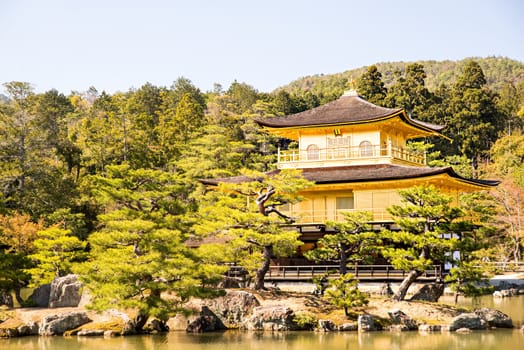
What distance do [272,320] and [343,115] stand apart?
1189 centimetres

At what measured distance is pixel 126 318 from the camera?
826 inches

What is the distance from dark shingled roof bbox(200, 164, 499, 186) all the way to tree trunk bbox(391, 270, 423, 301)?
172 inches

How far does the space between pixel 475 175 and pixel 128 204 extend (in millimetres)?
35060

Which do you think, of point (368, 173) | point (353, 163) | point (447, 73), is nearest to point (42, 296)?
point (368, 173)

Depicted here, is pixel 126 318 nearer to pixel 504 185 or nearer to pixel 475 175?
pixel 504 185

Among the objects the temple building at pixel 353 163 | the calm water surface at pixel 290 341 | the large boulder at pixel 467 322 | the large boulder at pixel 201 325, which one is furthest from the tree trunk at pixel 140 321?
the large boulder at pixel 467 322

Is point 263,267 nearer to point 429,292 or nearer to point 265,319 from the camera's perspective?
point 265,319

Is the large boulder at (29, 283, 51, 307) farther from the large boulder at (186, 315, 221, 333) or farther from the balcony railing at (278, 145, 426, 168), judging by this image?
the balcony railing at (278, 145, 426, 168)

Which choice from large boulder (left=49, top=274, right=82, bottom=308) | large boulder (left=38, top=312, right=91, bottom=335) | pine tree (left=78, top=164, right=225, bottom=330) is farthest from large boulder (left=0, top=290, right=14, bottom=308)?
pine tree (left=78, top=164, right=225, bottom=330)

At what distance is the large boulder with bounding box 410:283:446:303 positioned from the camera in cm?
2397

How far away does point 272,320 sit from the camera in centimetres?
2064

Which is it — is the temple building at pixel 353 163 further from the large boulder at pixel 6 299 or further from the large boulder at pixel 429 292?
the large boulder at pixel 6 299

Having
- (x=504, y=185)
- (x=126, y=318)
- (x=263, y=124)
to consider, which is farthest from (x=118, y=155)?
(x=126, y=318)

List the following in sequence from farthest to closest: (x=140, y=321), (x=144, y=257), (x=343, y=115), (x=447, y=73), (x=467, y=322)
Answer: (x=447, y=73) → (x=343, y=115) → (x=140, y=321) → (x=467, y=322) → (x=144, y=257)
